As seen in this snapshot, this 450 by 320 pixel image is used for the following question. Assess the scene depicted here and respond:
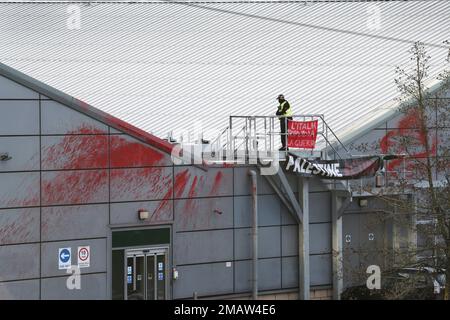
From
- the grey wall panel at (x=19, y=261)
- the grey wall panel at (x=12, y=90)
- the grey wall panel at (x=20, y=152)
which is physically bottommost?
the grey wall panel at (x=19, y=261)

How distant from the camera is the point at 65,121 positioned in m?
20.6

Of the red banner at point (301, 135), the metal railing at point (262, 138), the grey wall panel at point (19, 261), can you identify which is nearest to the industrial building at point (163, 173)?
the grey wall panel at point (19, 261)

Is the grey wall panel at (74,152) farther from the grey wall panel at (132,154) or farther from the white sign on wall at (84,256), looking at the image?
the white sign on wall at (84,256)

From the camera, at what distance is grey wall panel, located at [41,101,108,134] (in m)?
20.4

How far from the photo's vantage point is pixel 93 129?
20.9 m

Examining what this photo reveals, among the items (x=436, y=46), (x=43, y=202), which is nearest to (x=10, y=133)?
(x=43, y=202)

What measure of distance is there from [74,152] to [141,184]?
1951 millimetres

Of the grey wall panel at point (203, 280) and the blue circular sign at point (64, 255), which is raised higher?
the blue circular sign at point (64, 255)

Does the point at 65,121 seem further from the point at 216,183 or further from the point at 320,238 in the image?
the point at 320,238

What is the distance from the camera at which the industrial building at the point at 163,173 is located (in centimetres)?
2031

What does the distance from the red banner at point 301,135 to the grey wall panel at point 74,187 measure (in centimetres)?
508

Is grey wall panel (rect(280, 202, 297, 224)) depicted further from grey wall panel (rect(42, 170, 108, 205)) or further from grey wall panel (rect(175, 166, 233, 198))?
grey wall panel (rect(42, 170, 108, 205))

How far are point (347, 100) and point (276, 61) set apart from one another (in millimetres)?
3138
